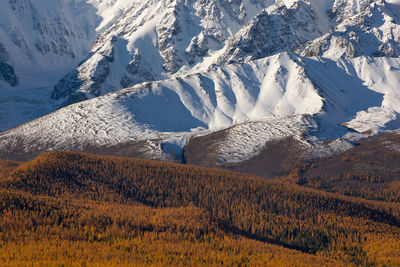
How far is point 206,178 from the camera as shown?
12056 cm

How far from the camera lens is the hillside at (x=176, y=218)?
65.0 metres

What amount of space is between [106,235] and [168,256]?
11.2 meters

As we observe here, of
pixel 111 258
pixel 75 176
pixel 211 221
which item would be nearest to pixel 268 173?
pixel 75 176

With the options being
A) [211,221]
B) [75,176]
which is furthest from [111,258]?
[75,176]

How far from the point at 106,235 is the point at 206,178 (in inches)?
2062

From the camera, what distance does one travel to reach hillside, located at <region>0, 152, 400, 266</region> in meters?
65.0

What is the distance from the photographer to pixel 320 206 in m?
112

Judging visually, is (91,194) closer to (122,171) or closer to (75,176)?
(75,176)

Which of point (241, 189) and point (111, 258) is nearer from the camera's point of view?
point (111, 258)

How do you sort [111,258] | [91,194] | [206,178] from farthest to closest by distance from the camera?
1. [206,178]
2. [91,194]
3. [111,258]

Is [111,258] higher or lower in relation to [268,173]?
lower

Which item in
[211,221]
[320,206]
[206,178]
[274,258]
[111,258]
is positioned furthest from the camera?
[206,178]

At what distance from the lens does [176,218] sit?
84000mm

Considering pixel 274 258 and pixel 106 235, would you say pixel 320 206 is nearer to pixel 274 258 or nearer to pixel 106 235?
pixel 274 258
